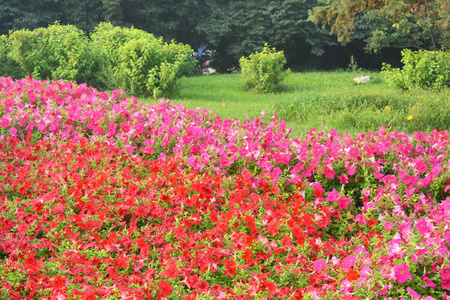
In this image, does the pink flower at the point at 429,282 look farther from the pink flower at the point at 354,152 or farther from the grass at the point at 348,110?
the grass at the point at 348,110

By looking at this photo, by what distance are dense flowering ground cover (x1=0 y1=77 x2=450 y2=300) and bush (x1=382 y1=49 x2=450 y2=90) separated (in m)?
6.67

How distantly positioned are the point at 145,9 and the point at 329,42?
304 inches

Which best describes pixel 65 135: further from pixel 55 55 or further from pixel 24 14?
pixel 24 14

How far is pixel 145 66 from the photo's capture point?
9.41 m

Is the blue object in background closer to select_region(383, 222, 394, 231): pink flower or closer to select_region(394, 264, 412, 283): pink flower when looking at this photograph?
select_region(383, 222, 394, 231): pink flower

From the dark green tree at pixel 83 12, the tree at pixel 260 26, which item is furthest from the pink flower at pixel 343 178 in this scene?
the dark green tree at pixel 83 12

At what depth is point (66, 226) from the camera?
2.75 meters

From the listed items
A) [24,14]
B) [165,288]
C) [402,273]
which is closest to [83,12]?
[24,14]

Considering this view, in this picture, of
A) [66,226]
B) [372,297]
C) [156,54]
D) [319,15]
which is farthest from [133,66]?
[372,297]

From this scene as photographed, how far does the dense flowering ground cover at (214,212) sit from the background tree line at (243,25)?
41.9ft

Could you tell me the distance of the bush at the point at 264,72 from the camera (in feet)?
36.8

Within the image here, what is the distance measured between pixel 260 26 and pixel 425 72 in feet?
30.6

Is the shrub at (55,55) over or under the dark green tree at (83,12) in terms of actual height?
under

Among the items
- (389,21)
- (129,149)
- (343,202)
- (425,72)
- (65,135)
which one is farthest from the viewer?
(389,21)
